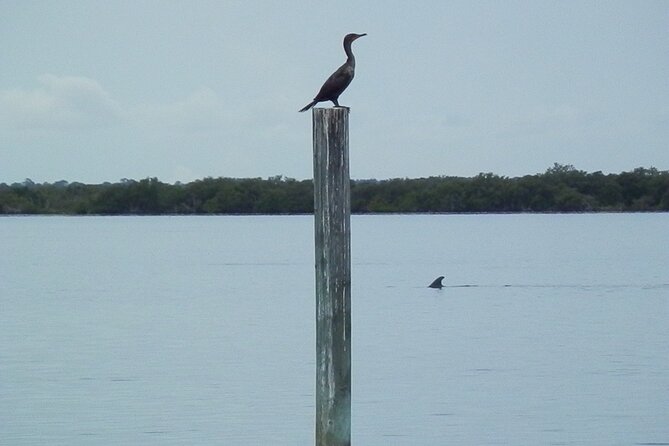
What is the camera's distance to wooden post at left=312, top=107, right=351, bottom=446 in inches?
388

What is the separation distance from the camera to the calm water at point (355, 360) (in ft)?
57.4

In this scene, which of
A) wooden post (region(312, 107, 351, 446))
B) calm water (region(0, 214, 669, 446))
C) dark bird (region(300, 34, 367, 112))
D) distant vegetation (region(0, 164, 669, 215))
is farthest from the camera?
distant vegetation (region(0, 164, 669, 215))

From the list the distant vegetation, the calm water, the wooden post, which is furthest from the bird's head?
the distant vegetation

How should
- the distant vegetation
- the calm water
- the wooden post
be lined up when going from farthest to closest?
1. the distant vegetation
2. the calm water
3. the wooden post

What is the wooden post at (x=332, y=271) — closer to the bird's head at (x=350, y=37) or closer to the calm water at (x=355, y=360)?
the bird's head at (x=350, y=37)

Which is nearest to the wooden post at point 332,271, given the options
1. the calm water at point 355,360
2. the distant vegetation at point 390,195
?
the calm water at point 355,360

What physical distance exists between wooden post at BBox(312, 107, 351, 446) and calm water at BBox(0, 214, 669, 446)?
20.9ft

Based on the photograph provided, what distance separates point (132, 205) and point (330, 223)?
123 m

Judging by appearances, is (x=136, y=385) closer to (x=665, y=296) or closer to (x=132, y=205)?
(x=665, y=296)

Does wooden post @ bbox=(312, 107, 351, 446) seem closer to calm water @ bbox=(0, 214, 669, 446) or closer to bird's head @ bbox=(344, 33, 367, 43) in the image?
bird's head @ bbox=(344, 33, 367, 43)

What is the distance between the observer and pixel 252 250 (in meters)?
75.2

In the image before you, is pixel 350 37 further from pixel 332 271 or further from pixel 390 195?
pixel 390 195

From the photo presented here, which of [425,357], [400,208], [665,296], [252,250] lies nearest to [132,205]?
[400,208]

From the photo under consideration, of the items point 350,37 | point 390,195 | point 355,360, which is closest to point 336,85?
point 350,37
